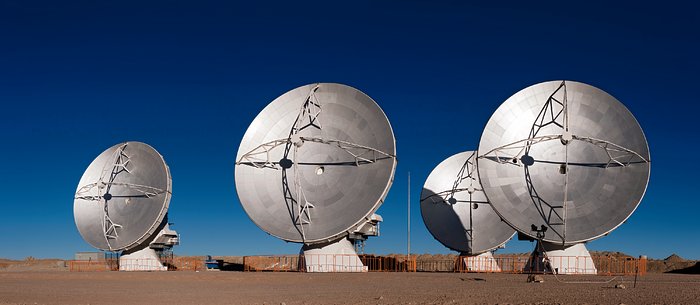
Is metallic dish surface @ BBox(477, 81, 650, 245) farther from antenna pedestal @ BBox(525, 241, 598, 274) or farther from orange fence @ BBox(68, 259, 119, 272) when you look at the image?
orange fence @ BBox(68, 259, 119, 272)

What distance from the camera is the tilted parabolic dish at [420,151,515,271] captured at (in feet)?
201

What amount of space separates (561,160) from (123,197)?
99.4 feet

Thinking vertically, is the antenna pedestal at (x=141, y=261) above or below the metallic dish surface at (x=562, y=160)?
below

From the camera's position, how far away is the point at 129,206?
5669 centimetres

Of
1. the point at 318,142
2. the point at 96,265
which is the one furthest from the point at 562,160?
the point at 96,265

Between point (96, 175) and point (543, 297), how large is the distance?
4083cm

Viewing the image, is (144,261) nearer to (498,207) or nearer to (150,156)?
(150,156)

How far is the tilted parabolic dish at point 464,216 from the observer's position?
61.2m

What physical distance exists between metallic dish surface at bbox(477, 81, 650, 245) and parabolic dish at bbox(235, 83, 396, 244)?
666 cm

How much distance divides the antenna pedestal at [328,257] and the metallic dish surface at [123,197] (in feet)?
38.3

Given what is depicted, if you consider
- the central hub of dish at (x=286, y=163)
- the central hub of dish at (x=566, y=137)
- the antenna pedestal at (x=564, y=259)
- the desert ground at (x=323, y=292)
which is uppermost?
the central hub of dish at (x=566, y=137)

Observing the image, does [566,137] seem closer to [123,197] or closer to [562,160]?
[562,160]

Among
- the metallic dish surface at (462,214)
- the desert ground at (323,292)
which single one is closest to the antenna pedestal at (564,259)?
the metallic dish surface at (462,214)

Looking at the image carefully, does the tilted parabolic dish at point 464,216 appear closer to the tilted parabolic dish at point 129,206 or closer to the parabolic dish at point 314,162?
the parabolic dish at point 314,162
